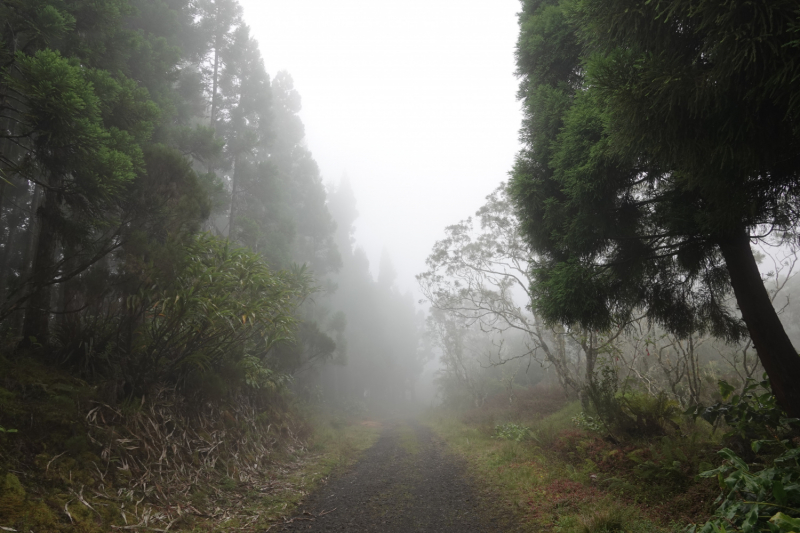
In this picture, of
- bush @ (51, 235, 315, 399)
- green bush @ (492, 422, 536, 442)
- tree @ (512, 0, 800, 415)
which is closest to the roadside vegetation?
green bush @ (492, 422, 536, 442)

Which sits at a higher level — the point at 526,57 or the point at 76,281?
the point at 526,57

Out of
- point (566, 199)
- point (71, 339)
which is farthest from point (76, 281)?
point (566, 199)

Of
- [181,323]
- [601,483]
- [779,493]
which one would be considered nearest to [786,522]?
[779,493]

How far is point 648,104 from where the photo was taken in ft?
10.4

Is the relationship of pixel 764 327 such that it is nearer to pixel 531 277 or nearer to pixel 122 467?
pixel 531 277

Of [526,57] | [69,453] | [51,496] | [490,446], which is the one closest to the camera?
[51,496]

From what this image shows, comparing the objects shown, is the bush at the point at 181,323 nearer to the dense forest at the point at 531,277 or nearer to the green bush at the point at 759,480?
the dense forest at the point at 531,277

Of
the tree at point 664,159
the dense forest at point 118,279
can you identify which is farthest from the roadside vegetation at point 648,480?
the dense forest at point 118,279

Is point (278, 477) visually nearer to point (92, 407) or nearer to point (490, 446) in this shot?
point (92, 407)

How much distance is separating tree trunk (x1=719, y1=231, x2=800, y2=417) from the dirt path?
3.51 meters

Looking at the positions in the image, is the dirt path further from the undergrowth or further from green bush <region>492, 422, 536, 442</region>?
green bush <region>492, 422, 536, 442</region>

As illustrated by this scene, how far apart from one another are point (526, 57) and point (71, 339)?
962cm

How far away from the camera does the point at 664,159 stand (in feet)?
11.3

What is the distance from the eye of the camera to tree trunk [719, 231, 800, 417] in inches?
148
